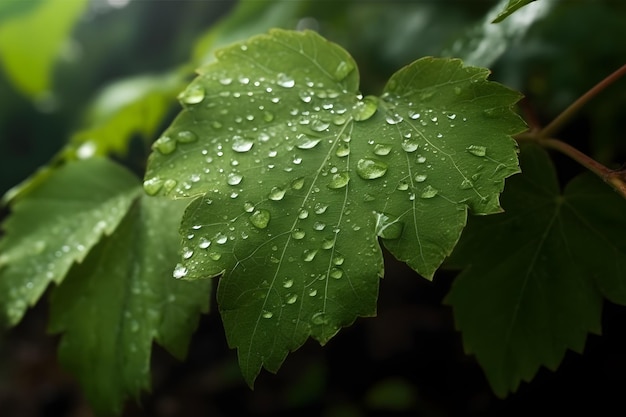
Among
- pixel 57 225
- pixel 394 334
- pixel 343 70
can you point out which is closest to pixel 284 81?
pixel 343 70

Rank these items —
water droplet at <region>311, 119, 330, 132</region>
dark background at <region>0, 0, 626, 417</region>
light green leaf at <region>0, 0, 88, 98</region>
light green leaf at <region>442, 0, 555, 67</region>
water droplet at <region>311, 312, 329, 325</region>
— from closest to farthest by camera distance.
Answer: water droplet at <region>311, 312, 329, 325</region> → water droplet at <region>311, 119, 330, 132</region> → light green leaf at <region>442, 0, 555, 67</region> → dark background at <region>0, 0, 626, 417</region> → light green leaf at <region>0, 0, 88, 98</region>

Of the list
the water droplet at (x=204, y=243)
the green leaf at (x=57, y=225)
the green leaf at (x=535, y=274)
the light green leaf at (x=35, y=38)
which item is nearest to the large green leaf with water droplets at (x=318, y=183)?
the water droplet at (x=204, y=243)

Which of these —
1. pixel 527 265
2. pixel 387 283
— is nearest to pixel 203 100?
pixel 527 265

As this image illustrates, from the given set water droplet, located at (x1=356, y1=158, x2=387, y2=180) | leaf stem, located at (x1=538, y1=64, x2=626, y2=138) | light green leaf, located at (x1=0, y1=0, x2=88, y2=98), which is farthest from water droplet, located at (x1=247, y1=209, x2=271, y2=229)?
light green leaf, located at (x1=0, y1=0, x2=88, y2=98)

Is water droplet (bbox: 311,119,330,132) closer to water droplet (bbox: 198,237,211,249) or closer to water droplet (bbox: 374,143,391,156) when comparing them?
water droplet (bbox: 374,143,391,156)

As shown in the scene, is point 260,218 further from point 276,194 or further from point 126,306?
point 126,306
